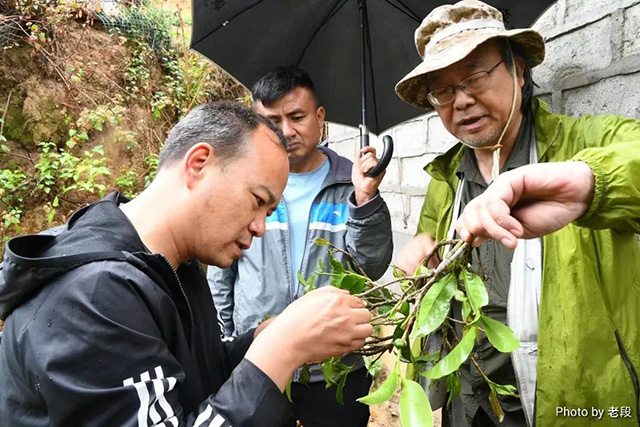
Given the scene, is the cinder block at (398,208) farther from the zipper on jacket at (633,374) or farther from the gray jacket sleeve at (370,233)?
the zipper on jacket at (633,374)

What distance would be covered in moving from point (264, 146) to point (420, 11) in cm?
120

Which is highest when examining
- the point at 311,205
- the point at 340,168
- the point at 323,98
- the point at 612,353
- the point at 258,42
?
the point at 258,42

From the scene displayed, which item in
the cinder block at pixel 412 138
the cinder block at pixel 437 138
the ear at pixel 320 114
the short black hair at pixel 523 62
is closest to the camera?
the short black hair at pixel 523 62

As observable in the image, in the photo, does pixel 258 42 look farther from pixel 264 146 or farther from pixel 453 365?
pixel 453 365

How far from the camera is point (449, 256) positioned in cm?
98

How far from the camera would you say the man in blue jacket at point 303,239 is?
190 cm

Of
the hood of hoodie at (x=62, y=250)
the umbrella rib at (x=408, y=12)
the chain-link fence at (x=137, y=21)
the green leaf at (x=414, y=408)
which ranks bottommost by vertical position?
the green leaf at (x=414, y=408)

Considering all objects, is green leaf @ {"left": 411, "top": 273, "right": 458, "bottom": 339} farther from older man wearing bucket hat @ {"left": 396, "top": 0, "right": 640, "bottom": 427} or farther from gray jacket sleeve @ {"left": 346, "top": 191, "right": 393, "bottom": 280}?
gray jacket sleeve @ {"left": 346, "top": 191, "right": 393, "bottom": 280}

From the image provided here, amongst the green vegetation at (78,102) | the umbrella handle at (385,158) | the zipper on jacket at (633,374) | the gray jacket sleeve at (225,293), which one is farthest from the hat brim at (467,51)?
the green vegetation at (78,102)

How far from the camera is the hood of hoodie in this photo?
93 centimetres

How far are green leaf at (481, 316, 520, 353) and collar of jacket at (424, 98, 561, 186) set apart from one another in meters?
0.71

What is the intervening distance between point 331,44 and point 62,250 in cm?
174

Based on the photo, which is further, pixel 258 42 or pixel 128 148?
pixel 128 148

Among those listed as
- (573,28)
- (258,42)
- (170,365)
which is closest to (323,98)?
(258,42)
